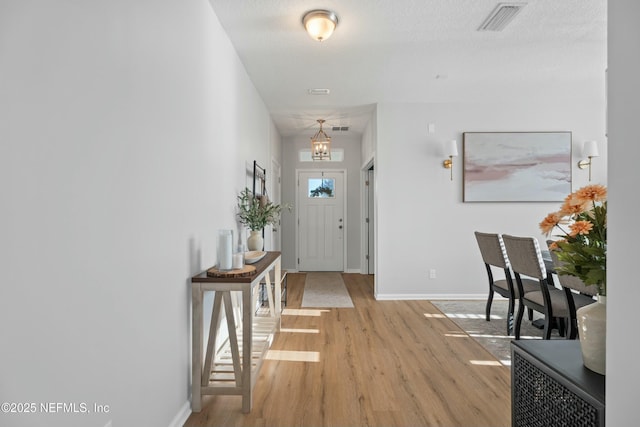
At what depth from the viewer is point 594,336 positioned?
3.51 ft

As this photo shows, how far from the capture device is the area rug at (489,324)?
112 inches

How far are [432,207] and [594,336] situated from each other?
11.5 feet

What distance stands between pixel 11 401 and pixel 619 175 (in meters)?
1.57

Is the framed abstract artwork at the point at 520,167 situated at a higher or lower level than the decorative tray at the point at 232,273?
higher

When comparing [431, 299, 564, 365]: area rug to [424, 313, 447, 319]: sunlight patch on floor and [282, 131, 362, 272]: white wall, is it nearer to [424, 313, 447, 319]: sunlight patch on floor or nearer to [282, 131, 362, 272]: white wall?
[424, 313, 447, 319]: sunlight patch on floor

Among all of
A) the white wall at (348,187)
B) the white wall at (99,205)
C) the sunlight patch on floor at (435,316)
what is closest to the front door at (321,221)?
the white wall at (348,187)

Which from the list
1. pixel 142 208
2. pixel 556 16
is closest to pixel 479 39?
pixel 556 16

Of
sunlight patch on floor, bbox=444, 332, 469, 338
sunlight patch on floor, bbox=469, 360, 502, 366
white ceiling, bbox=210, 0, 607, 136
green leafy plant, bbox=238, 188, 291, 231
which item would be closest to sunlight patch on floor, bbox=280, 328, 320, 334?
green leafy plant, bbox=238, 188, 291, 231

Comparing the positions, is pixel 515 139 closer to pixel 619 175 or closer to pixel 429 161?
pixel 429 161

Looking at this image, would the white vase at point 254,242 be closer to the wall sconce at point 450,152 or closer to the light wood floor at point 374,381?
the light wood floor at point 374,381

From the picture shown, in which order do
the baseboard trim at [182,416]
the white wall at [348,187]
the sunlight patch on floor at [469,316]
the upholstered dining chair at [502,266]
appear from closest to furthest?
the baseboard trim at [182,416] → the upholstered dining chair at [502,266] → the sunlight patch on floor at [469,316] → the white wall at [348,187]

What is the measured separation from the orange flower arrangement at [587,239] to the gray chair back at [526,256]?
151 centimetres

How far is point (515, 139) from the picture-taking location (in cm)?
440

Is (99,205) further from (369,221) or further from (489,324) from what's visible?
Result: (369,221)
